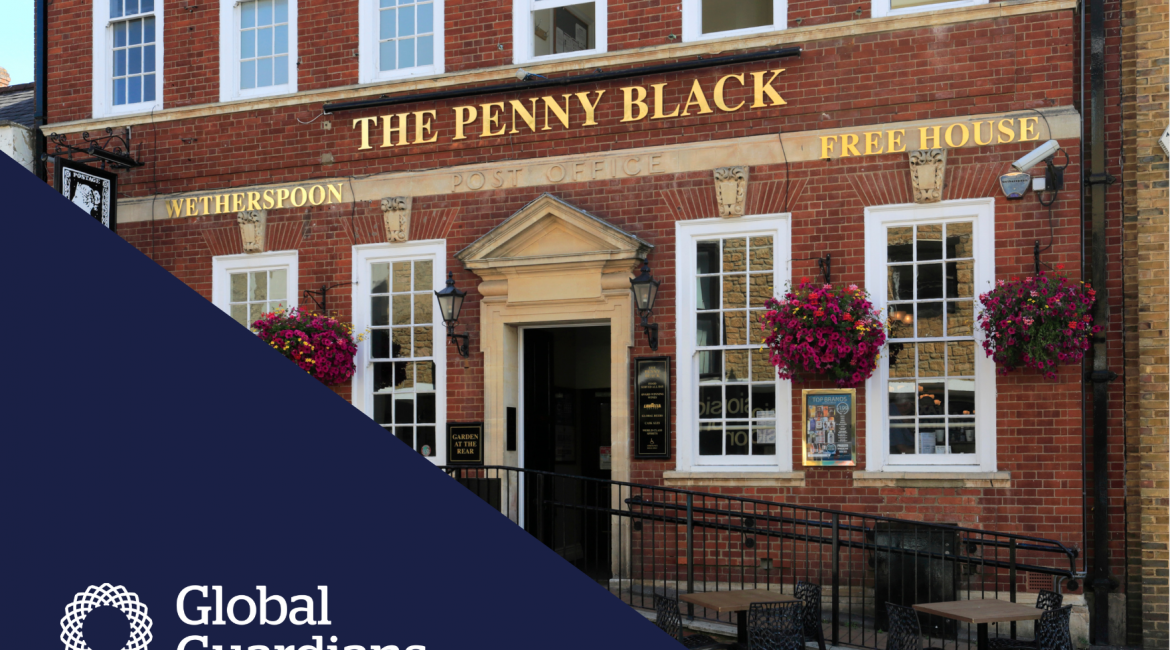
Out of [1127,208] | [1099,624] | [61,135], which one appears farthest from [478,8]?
[1099,624]

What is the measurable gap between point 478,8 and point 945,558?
23.1 ft

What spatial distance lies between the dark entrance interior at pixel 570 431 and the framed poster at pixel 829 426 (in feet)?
7.01

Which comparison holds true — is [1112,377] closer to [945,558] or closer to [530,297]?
[945,558]

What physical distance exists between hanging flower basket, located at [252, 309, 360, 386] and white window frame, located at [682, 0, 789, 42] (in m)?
4.57

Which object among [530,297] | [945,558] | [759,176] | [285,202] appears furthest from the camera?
[285,202]

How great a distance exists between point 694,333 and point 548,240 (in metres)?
1.74

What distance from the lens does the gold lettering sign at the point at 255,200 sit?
12664mm

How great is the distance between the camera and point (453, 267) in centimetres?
1209

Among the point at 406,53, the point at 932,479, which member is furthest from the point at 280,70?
the point at 932,479

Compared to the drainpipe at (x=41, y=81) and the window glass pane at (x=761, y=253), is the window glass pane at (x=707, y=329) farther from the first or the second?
the drainpipe at (x=41, y=81)

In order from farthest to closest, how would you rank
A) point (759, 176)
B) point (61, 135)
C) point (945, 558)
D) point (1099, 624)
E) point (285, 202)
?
point (61, 135) → point (285, 202) → point (759, 176) → point (1099, 624) → point (945, 558)

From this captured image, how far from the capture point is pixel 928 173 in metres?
10.4

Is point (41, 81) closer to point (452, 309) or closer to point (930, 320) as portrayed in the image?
point (452, 309)

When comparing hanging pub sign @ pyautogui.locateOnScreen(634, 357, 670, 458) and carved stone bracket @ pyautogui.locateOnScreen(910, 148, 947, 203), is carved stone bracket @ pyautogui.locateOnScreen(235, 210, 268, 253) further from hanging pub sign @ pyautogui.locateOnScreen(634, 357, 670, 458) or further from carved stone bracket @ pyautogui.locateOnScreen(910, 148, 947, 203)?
carved stone bracket @ pyautogui.locateOnScreen(910, 148, 947, 203)
